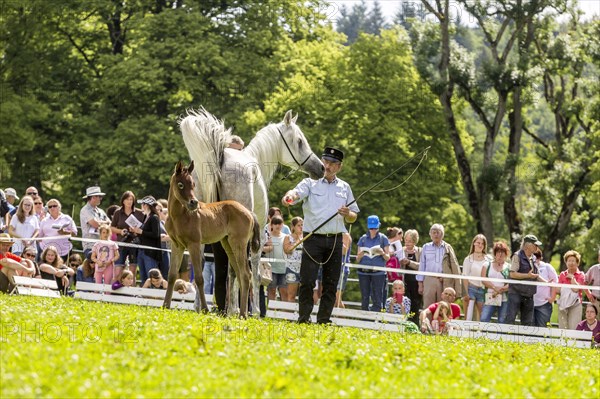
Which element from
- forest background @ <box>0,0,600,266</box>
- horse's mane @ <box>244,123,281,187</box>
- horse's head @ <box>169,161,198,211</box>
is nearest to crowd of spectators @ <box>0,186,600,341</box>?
horse's mane @ <box>244,123,281,187</box>

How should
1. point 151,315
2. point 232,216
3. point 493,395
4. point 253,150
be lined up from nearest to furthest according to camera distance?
point 493,395
point 151,315
point 232,216
point 253,150

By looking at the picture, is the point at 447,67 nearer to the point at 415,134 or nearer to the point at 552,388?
the point at 415,134

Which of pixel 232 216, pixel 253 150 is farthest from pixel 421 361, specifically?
pixel 253 150

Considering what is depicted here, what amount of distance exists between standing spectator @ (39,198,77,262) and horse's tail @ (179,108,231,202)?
278 inches

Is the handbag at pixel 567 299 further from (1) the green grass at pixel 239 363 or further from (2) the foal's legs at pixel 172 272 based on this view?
(2) the foal's legs at pixel 172 272

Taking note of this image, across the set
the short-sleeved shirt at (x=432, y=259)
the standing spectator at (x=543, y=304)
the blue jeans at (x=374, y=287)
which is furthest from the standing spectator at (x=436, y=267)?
the standing spectator at (x=543, y=304)

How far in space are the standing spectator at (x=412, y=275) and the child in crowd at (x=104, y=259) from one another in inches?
215

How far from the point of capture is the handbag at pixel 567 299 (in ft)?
61.1

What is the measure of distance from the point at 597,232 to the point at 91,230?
22014 millimetres

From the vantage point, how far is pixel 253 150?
16.2m

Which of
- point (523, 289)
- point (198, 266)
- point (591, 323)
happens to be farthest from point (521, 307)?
point (198, 266)

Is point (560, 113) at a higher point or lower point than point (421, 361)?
higher

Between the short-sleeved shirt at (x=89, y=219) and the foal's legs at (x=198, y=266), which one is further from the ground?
the short-sleeved shirt at (x=89, y=219)

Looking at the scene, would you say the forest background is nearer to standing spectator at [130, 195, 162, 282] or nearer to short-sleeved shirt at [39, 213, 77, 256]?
short-sleeved shirt at [39, 213, 77, 256]
